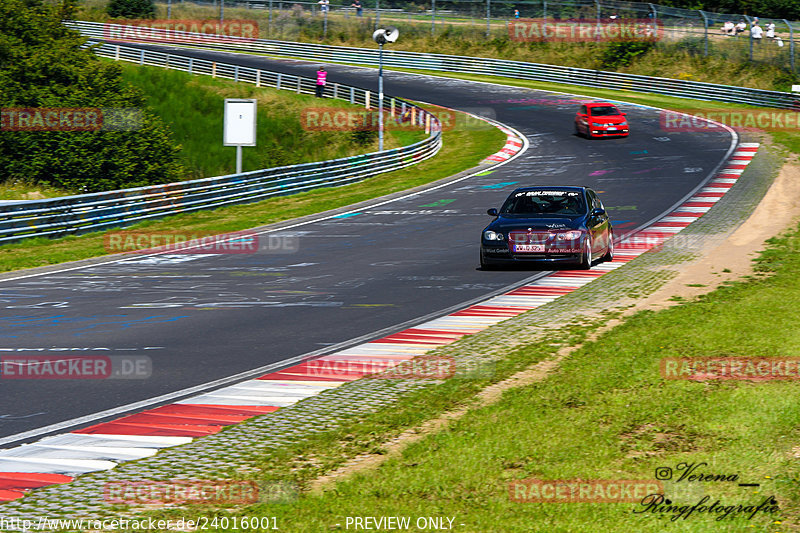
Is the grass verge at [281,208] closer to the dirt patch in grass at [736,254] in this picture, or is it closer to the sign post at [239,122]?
the sign post at [239,122]

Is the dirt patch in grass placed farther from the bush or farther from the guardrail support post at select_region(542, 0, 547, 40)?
the guardrail support post at select_region(542, 0, 547, 40)

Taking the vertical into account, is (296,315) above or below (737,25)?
below

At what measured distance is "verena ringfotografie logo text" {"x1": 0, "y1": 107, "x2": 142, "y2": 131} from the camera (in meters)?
44.9

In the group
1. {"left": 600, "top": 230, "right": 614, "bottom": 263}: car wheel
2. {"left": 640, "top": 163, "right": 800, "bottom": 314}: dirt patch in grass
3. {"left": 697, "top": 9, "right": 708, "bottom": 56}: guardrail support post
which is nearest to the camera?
{"left": 640, "top": 163, "right": 800, "bottom": 314}: dirt patch in grass

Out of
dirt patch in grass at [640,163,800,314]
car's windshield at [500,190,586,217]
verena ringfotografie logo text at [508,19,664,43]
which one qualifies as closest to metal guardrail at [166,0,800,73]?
verena ringfotografie logo text at [508,19,664,43]

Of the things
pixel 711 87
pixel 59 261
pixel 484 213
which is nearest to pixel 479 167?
pixel 484 213

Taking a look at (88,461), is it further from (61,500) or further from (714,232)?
(714,232)

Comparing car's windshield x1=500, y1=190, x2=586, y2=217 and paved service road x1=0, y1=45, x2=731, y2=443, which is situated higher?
car's windshield x1=500, y1=190, x2=586, y2=217

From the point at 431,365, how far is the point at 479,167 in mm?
27279

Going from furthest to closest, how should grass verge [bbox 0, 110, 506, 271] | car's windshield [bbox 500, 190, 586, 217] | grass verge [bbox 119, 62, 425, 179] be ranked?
grass verge [bbox 119, 62, 425, 179] → grass verge [bbox 0, 110, 506, 271] → car's windshield [bbox 500, 190, 586, 217]

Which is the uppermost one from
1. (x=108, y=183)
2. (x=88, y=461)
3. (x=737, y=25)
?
(x=737, y=25)

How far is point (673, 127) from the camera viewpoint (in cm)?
4506

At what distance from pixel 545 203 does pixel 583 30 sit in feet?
166

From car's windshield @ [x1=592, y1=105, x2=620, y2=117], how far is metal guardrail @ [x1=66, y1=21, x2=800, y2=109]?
1176 centimetres
